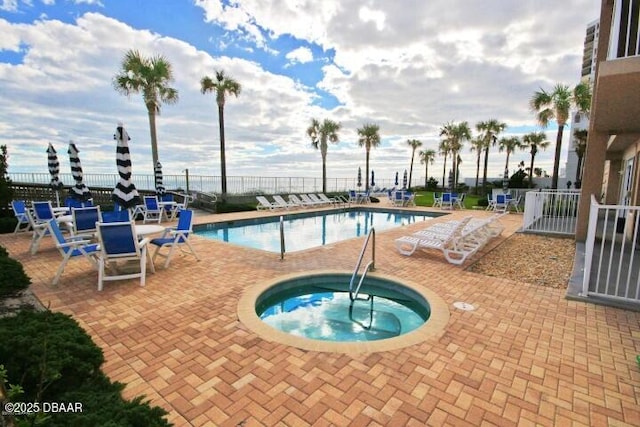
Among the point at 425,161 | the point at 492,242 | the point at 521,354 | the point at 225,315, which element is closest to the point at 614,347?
the point at 521,354

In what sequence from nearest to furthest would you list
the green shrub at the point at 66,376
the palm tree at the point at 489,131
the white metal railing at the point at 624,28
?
the green shrub at the point at 66,376 < the white metal railing at the point at 624,28 < the palm tree at the point at 489,131

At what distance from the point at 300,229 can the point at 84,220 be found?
6.66 metres

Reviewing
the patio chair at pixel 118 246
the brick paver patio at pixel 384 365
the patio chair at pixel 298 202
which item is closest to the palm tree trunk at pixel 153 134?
the patio chair at pixel 298 202

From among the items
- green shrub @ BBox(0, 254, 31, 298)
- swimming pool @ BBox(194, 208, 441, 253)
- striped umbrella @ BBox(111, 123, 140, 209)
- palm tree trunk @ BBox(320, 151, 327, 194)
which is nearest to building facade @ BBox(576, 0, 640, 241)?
swimming pool @ BBox(194, 208, 441, 253)

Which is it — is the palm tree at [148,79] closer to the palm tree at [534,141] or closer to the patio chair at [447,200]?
the patio chair at [447,200]

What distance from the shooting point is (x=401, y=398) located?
6.86 ft

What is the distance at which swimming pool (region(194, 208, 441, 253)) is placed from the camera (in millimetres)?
8852

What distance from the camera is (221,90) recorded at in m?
15.4

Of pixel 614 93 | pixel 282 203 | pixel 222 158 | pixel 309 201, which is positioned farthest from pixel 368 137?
pixel 614 93

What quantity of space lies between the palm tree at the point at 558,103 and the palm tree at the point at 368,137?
42.6 ft

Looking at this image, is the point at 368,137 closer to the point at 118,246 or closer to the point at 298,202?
the point at 298,202

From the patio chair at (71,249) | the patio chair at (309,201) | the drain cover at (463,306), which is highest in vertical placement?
the patio chair at (71,249)

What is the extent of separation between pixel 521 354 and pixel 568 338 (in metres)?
0.73

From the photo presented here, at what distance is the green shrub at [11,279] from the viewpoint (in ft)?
12.8
